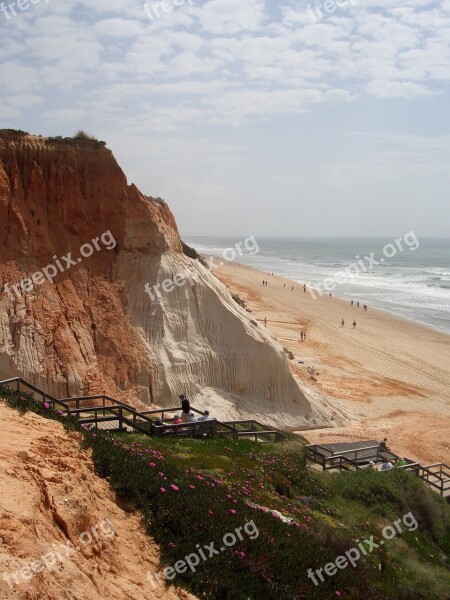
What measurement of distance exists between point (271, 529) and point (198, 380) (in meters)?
10.1

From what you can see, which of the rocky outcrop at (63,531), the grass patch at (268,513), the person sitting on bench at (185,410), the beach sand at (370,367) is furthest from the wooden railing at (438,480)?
the rocky outcrop at (63,531)

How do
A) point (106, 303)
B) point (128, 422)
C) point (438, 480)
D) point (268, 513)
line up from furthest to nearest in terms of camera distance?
point (438, 480) < point (106, 303) < point (128, 422) < point (268, 513)

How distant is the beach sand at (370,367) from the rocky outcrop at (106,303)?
4.22 m

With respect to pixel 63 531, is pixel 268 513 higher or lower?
lower

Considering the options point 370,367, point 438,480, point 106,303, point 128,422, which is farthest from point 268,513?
point 370,367

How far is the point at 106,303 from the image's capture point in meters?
17.3

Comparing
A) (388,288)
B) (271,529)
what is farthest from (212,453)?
(388,288)

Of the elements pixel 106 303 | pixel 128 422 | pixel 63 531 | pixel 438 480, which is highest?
pixel 106 303

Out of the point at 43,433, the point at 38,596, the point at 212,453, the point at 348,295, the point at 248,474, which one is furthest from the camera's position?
the point at 348,295

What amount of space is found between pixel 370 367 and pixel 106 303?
23822 millimetres

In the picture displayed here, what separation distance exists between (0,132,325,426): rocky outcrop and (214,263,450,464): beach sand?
4215 millimetres

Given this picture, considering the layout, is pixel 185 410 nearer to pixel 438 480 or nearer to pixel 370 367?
pixel 438 480

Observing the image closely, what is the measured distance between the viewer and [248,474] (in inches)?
452

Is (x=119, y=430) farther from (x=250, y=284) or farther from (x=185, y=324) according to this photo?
(x=250, y=284)
